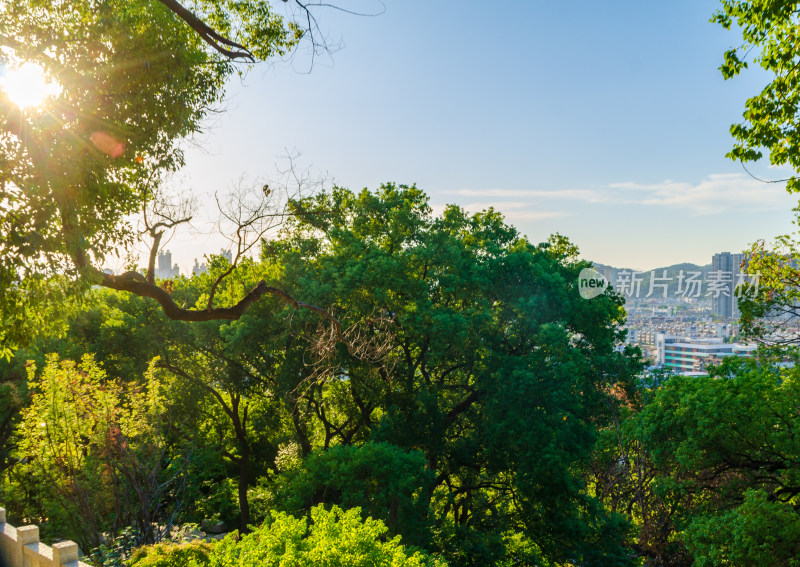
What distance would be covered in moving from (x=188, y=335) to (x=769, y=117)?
13.7 metres

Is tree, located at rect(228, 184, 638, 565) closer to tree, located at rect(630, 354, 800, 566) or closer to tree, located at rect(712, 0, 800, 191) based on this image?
tree, located at rect(630, 354, 800, 566)

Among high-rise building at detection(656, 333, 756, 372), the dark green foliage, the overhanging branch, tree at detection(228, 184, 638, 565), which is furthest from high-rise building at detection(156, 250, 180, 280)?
high-rise building at detection(656, 333, 756, 372)

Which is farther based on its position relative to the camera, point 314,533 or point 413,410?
point 413,410

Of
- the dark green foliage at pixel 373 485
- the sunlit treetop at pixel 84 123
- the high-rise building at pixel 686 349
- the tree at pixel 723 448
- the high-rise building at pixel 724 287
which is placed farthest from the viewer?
the high-rise building at pixel 686 349

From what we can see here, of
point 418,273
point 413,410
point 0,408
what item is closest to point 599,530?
point 413,410

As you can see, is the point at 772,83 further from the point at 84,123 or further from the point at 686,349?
the point at 686,349

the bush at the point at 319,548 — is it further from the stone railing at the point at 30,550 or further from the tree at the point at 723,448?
the tree at the point at 723,448

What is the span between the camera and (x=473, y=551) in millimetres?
10477

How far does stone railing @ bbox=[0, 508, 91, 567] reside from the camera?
16.1 feet

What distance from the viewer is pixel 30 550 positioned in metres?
5.26

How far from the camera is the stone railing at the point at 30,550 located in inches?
194

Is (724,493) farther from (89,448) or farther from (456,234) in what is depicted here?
(89,448)

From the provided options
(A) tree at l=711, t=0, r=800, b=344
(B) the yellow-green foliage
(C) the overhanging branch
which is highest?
(A) tree at l=711, t=0, r=800, b=344

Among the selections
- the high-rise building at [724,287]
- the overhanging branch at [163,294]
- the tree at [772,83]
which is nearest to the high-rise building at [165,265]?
the overhanging branch at [163,294]
